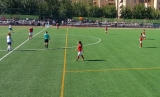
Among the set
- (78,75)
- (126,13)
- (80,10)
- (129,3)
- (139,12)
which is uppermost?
(129,3)

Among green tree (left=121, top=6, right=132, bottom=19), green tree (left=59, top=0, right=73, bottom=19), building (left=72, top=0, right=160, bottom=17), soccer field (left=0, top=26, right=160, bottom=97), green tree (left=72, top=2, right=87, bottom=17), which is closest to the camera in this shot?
soccer field (left=0, top=26, right=160, bottom=97)

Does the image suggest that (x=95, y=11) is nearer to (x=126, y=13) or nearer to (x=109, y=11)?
(x=109, y=11)

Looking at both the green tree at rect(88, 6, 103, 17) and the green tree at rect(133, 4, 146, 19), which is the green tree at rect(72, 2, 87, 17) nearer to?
the green tree at rect(88, 6, 103, 17)

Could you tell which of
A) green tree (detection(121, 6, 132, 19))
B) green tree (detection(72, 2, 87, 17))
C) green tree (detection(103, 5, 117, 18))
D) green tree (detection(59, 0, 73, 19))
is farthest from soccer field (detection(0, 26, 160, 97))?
green tree (detection(103, 5, 117, 18))

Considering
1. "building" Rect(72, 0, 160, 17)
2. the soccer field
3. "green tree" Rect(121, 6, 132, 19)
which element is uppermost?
"building" Rect(72, 0, 160, 17)

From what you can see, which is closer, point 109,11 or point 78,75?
point 78,75

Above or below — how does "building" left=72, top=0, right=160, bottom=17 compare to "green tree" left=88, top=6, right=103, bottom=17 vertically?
above

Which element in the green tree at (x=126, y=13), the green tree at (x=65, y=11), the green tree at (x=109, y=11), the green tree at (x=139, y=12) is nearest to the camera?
the green tree at (x=65, y=11)

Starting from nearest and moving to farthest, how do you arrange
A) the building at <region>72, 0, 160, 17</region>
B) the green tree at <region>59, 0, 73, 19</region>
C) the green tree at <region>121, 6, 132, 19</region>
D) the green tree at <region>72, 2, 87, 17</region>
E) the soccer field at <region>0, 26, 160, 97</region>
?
the soccer field at <region>0, 26, 160, 97</region> < the green tree at <region>59, 0, 73, 19</region> < the green tree at <region>72, 2, 87, 17</region> < the green tree at <region>121, 6, 132, 19</region> < the building at <region>72, 0, 160, 17</region>

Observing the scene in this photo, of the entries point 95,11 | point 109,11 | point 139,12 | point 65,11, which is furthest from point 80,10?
point 139,12

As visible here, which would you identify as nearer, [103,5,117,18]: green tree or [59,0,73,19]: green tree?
[59,0,73,19]: green tree

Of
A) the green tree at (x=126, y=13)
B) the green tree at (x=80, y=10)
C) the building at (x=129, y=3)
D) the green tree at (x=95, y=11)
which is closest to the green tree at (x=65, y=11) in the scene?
the green tree at (x=80, y=10)

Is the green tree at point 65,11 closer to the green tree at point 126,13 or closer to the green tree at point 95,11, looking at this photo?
the green tree at point 95,11

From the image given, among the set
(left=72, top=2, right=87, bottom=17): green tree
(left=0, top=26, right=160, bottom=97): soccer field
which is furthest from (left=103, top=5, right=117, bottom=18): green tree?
(left=0, top=26, right=160, bottom=97): soccer field
